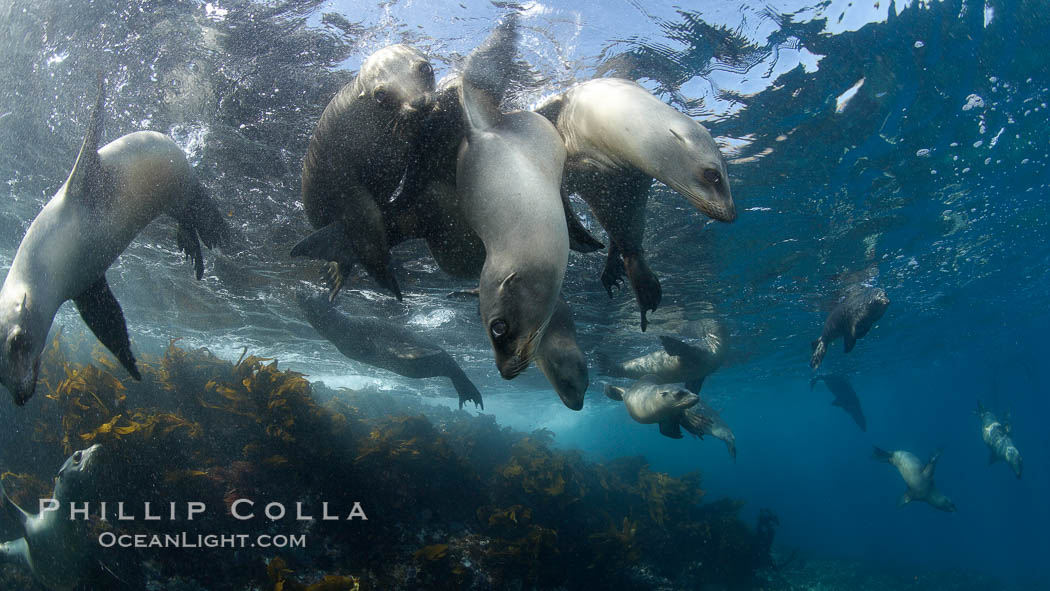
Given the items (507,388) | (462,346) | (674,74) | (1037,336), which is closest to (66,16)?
(674,74)

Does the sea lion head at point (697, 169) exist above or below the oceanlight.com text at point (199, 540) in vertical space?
above

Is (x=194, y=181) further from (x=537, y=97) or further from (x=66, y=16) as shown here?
(x=537, y=97)

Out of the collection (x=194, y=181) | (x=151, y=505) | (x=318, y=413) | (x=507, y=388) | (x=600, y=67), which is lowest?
(x=507, y=388)

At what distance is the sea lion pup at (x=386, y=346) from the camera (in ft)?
34.1

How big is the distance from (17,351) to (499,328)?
100 inches

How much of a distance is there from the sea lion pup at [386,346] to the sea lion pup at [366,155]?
7420 mm

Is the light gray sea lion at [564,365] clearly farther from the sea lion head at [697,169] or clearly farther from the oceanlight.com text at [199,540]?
the oceanlight.com text at [199,540]

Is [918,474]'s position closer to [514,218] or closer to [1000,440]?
[1000,440]

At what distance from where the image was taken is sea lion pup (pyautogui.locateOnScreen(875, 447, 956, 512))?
50.2 feet

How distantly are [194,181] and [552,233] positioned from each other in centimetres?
353

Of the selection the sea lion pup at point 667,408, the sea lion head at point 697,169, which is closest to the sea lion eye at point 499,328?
the sea lion head at point 697,169

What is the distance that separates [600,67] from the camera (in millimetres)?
5426

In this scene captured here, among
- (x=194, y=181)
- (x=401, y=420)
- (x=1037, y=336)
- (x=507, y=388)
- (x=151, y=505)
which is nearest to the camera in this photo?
(x=194, y=181)

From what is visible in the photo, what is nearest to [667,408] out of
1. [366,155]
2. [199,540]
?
[366,155]
